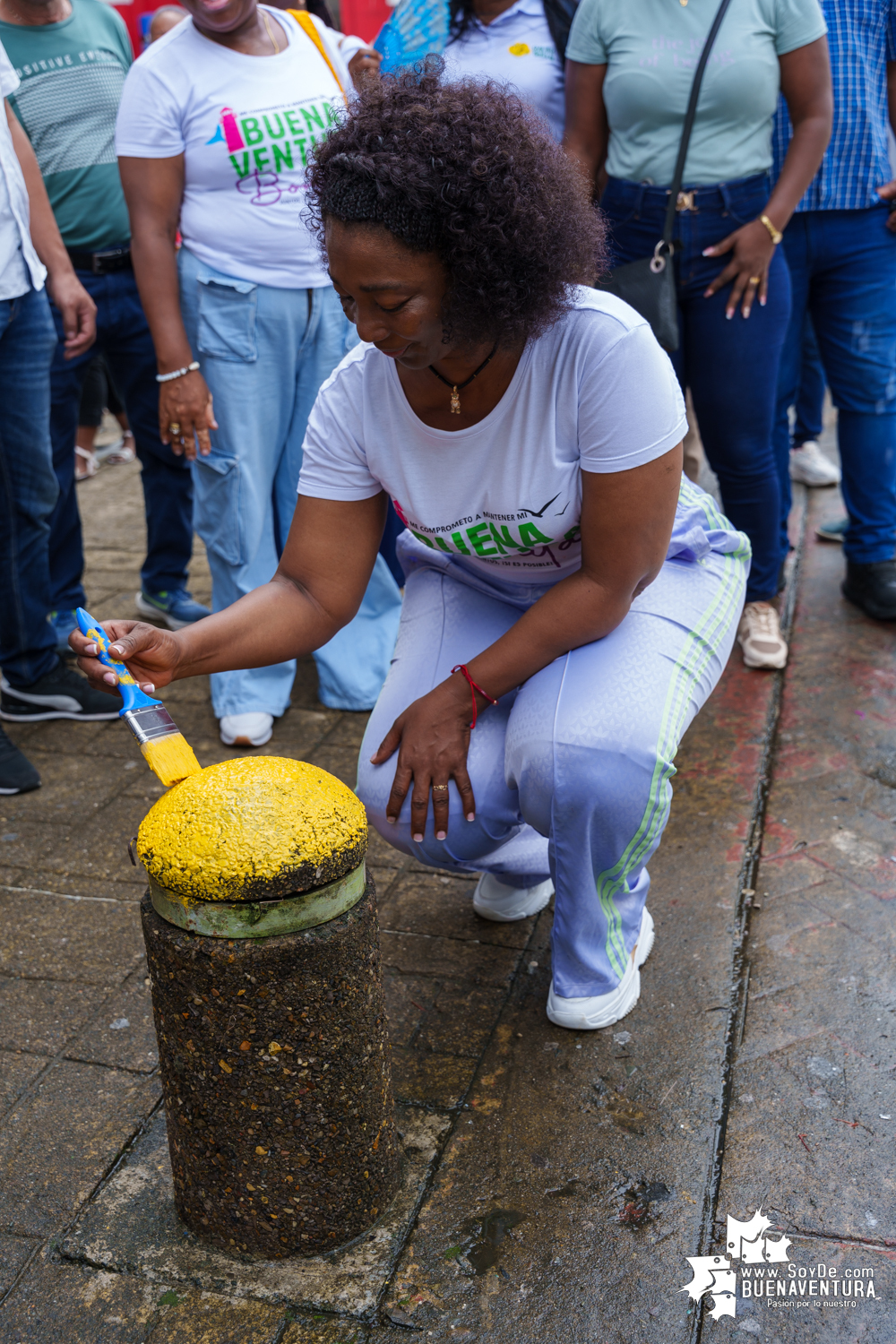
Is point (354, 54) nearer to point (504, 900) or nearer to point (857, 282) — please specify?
point (857, 282)

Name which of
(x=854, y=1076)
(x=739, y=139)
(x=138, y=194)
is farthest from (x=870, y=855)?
(x=138, y=194)

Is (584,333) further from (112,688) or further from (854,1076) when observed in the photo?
(854,1076)

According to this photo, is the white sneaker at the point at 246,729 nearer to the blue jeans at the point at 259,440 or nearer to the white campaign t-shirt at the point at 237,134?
the blue jeans at the point at 259,440

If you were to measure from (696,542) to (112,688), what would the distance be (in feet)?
3.93

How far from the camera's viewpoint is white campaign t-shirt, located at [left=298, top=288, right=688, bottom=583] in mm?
2043

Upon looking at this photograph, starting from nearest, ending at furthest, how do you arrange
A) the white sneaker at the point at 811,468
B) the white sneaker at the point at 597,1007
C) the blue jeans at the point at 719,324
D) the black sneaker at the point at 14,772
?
the white sneaker at the point at 597,1007 < the black sneaker at the point at 14,772 < the blue jeans at the point at 719,324 < the white sneaker at the point at 811,468

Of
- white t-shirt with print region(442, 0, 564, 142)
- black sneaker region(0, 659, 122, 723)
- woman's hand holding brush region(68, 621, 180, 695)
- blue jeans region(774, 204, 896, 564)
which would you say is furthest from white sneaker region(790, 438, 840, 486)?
woman's hand holding brush region(68, 621, 180, 695)

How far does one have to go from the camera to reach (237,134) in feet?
10.5

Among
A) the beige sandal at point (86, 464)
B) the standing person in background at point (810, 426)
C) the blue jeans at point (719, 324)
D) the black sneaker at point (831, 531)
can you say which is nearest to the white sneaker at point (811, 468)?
the standing person in background at point (810, 426)

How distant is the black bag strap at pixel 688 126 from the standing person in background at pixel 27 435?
5.85 feet

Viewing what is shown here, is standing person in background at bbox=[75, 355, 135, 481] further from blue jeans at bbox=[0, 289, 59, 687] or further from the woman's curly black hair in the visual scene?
the woman's curly black hair

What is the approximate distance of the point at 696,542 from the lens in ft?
7.98

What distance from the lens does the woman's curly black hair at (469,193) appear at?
1831 mm

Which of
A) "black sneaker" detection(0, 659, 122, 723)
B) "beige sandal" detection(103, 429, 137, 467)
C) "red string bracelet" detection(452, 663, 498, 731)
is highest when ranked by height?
"red string bracelet" detection(452, 663, 498, 731)
